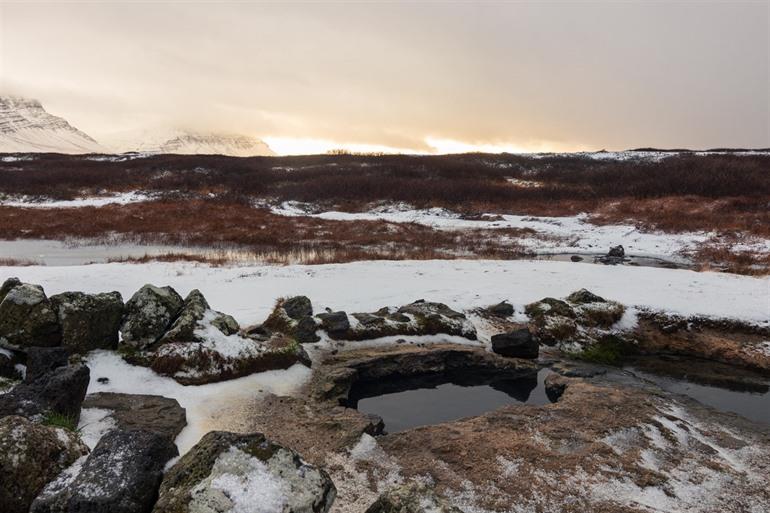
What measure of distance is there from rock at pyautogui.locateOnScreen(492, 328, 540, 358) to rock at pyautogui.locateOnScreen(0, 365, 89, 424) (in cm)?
1022

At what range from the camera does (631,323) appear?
1620 centimetres

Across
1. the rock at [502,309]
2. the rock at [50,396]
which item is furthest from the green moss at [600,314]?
the rock at [50,396]

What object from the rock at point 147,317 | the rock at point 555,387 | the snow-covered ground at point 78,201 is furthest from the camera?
the snow-covered ground at point 78,201

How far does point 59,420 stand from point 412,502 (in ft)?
19.7

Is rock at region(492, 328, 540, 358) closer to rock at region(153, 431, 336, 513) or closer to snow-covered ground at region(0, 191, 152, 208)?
rock at region(153, 431, 336, 513)

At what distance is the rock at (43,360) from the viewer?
8945mm

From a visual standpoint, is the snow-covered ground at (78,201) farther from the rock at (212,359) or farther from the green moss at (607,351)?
the green moss at (607,351)

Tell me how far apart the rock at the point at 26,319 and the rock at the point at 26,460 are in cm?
488

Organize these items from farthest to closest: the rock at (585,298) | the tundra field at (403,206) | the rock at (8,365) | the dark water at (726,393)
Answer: the tundra field at (403,206) → the rock at (585,298) → the dark water at (726,393) → the rock at (8,365)

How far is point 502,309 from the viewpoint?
16.8 m

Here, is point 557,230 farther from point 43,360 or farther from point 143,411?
point 43,360

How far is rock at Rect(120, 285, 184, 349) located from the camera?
11117mm

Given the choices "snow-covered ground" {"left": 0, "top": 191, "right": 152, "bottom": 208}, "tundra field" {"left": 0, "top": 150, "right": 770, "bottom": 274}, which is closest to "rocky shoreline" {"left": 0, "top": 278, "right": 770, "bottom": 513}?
"tundra field" {"left": 0, "top": 150, "right": 770, "bottom": 274}

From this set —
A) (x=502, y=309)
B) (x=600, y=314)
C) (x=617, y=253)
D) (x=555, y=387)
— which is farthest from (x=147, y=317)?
(x=617, y=253)
